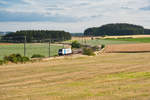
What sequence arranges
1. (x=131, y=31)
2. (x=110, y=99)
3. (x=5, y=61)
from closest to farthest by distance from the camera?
(x=110, y=99), (x=5, y=61), (x=131, y=31)

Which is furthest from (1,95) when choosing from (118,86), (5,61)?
(5,61)

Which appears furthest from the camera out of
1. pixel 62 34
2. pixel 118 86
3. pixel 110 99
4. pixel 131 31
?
pixel 131 31

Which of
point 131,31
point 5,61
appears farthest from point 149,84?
point 131,31

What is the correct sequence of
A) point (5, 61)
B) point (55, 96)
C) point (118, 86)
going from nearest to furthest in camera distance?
point (55, 96)
point (118, 86)
point (5, 61)

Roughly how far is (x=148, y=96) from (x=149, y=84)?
2.94m

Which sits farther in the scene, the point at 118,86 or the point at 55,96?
the point at 118,86

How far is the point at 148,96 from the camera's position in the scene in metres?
10.4

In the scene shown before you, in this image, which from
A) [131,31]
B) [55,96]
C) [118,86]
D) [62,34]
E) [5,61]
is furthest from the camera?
[131,31]

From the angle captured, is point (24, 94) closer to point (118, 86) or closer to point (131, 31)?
point (118, 86)

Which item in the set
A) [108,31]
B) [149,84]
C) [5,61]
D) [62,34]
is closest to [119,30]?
[108,31]

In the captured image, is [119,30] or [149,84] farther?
[119,30]

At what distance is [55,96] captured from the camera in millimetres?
10742

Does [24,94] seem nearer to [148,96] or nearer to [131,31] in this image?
[148,96]

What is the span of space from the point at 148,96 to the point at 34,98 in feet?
15.4
